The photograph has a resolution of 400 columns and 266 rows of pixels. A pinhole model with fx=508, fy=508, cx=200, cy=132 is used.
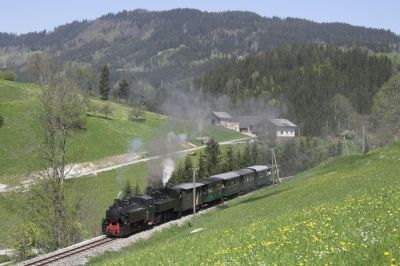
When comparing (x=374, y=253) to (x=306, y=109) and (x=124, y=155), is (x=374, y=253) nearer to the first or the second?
(x=124, y=155)

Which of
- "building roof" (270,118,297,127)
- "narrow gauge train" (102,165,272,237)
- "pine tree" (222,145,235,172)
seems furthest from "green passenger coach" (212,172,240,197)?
"building roof" (270,118,297,127)

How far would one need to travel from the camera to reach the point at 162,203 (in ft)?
145

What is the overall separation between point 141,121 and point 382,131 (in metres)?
61.1

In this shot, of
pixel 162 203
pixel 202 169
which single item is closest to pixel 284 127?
pixel 202 169

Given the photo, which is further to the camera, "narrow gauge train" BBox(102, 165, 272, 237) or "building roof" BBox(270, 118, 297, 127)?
"building roof" BBox(270, 118, 297, 127)

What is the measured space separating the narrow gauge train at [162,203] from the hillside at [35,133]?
19504 millimetres

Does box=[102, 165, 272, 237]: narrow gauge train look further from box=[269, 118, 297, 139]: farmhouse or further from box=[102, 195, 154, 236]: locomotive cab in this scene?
box=[269, 118, 297, 139]: farmhouse

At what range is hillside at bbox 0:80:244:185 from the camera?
89.4 meters

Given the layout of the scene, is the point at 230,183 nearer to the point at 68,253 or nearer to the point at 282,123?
the point at 68,253

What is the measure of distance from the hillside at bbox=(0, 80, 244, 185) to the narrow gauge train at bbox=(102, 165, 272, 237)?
64.0ft

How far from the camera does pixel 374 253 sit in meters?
10.5

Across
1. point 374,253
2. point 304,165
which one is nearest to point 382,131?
point 304,165

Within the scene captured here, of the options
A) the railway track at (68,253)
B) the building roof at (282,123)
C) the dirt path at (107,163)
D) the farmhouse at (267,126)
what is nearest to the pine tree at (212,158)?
the dirt path at (107,163)

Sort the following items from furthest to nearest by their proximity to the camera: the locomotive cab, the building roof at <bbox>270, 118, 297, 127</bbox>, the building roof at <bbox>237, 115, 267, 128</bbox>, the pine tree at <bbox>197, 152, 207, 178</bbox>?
1. the building roof at <bbox>237, 115, 267, 128</bbox>
2. the building roof at <bbox>270, 118, 297, 127</bbox>
3. the pine tree at <bbox>197, 152, 207, 178</bbox>
4. the locomotive cab
